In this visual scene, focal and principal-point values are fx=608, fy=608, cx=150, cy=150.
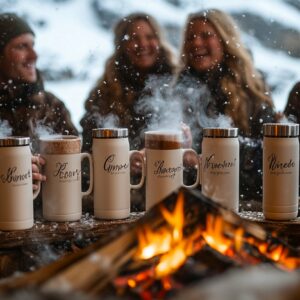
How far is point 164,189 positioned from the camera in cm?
203

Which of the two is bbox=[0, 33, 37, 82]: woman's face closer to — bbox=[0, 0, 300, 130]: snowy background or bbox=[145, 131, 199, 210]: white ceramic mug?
bbox=[0, 0, 300, 130]: snowy background

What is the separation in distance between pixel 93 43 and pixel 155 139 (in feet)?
1.43

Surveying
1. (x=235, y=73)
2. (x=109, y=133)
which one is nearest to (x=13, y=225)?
(x=109, y=133)

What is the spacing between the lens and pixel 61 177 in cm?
197

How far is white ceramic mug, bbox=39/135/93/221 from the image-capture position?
1964mm

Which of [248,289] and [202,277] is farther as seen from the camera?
[202,277]

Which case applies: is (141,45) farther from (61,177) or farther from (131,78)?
(61,177)

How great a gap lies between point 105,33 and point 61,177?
0.56m

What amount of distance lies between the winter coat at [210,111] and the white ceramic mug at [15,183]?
65 centimetres

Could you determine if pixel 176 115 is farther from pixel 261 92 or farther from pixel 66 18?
pixel 66 18

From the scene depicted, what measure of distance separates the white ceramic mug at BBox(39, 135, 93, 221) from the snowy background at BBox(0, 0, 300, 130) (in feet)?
0.70

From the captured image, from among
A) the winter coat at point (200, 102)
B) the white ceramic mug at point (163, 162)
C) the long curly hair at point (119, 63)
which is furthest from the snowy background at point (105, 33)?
the white ceramic mug at point (163, 162)

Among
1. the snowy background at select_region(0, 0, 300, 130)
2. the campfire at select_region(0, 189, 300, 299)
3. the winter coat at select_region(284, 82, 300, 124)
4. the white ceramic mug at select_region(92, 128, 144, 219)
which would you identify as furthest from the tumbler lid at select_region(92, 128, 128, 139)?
the winter coat at select_region(284, 82, 300, 124)

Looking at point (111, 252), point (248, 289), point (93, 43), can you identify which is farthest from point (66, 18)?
point (248, 289)
